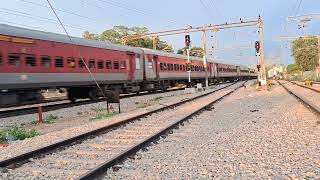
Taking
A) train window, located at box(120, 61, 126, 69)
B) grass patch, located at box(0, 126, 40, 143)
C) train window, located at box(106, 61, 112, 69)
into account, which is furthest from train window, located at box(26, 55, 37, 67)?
train window, located at box(120, 61, 126, 69)

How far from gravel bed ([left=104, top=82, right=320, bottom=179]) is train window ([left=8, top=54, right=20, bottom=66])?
25.9 feet

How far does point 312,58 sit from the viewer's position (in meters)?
88.6

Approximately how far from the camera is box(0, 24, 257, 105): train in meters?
17.2

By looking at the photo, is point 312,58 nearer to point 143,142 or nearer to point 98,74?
→ point 98,74

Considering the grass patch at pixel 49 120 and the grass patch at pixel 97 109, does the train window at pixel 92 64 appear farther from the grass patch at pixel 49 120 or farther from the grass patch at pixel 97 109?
the grass patch at pixel 49 120

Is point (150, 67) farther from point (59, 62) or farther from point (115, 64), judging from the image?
point (59, 62)

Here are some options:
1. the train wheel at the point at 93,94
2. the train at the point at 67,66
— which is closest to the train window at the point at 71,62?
the train at the point at 67,66

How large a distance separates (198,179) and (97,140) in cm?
448

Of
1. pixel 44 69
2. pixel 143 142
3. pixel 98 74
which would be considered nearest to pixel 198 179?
pixel 143 142

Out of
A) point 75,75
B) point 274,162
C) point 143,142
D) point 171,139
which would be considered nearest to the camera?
point 274,162

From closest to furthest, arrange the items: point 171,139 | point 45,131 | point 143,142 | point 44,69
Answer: point 143,142 → point 171,139 → point 45,131 → point 44,69

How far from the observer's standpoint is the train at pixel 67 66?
56.3 feet

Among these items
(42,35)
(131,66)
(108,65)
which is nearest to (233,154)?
(42,35)

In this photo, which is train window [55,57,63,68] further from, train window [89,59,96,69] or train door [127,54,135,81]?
train door [127,54,135,81]
